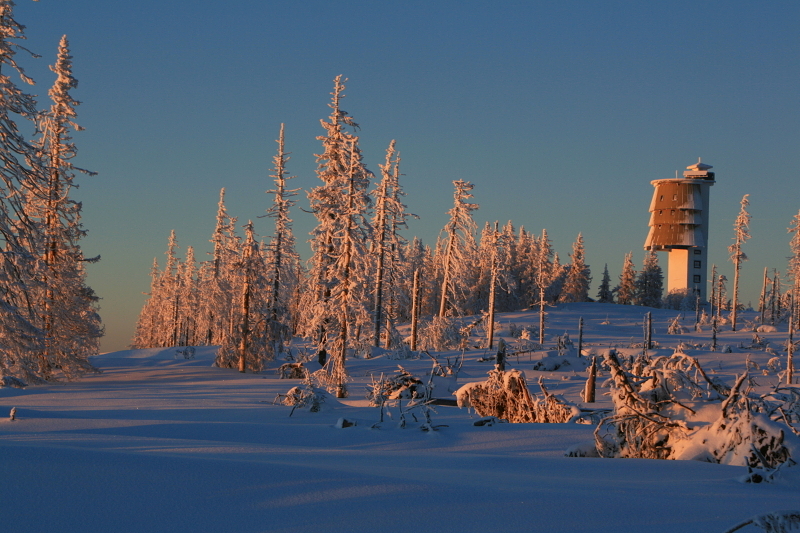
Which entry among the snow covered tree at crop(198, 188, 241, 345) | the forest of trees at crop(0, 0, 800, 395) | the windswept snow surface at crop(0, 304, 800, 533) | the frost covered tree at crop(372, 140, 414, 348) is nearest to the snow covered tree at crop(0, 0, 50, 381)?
the forest of trees at crop(0, 0, 800, 395)

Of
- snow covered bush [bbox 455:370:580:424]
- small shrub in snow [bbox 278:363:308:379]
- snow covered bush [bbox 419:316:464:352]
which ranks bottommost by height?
small shrub in snow [bbox 278:363:308:379]

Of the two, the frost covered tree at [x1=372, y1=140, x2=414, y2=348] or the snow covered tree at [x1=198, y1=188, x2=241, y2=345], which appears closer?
the frost covered tree at [x1=372, y1=140, x2=414, y2=348]

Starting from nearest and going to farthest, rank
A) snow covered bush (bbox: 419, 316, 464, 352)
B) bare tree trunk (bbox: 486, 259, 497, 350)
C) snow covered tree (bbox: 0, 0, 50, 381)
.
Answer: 1. snow covered tree (bbox: 0, 0, 50, 381)
2. snow covered bush (bbox: 419, 316, 464, 352)
3. bare tree trunk (bbox: 486, 259, 497, 350)

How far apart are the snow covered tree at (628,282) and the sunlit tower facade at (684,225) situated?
1201 centimetres

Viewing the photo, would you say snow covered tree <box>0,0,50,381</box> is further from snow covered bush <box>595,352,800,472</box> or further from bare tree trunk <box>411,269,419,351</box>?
bare tree trunk <box>411,269,419,351</box>

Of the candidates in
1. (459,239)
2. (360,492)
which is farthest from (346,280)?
(459,239)

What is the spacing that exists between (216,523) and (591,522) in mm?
2122

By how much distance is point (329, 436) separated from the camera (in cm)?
927

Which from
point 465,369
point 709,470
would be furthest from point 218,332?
point 709,470

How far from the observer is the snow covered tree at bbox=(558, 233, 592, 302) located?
88375 mm

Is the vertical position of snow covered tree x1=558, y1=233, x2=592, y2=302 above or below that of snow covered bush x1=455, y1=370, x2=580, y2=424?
above

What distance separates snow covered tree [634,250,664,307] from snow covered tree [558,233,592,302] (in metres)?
8.72

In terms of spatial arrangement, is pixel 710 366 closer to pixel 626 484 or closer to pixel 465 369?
pixel 465 369

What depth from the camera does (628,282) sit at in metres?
92.8
